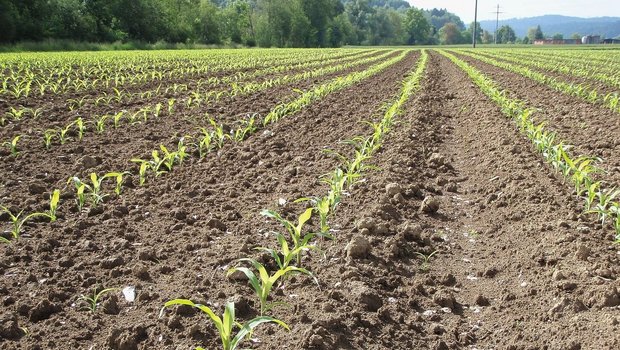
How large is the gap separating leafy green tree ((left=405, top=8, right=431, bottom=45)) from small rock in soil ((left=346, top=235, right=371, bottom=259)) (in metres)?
132

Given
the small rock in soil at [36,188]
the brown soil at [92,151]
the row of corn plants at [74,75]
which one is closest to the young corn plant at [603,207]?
the brown soil at [92,151]

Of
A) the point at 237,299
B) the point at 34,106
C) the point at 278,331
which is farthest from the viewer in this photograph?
the point at 34,106

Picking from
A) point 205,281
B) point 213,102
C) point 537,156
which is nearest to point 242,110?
point 213,102

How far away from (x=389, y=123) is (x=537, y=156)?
228cm

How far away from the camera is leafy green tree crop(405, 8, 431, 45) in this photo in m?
132

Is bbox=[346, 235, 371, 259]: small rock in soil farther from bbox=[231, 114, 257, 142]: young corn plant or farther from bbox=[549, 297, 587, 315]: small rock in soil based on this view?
bbox=[231, 114, 257, 142]: young corn plant

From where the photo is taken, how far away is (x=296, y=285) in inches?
132

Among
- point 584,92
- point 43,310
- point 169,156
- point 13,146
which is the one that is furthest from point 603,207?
point 584,92

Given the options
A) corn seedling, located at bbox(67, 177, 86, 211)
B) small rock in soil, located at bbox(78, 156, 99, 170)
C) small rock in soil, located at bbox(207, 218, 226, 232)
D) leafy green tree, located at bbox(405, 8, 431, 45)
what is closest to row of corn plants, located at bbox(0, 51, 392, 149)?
small rock in soil, located at bbox(78, 156, 99, 170)

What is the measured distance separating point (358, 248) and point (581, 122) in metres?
6.91

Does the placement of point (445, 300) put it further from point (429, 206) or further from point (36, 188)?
point (36, 188)

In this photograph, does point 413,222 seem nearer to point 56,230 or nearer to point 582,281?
point 582,281

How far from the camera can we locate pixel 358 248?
12.3 feet

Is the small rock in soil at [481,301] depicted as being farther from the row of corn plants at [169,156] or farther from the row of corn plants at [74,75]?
the row of corn plants at [74,75]
